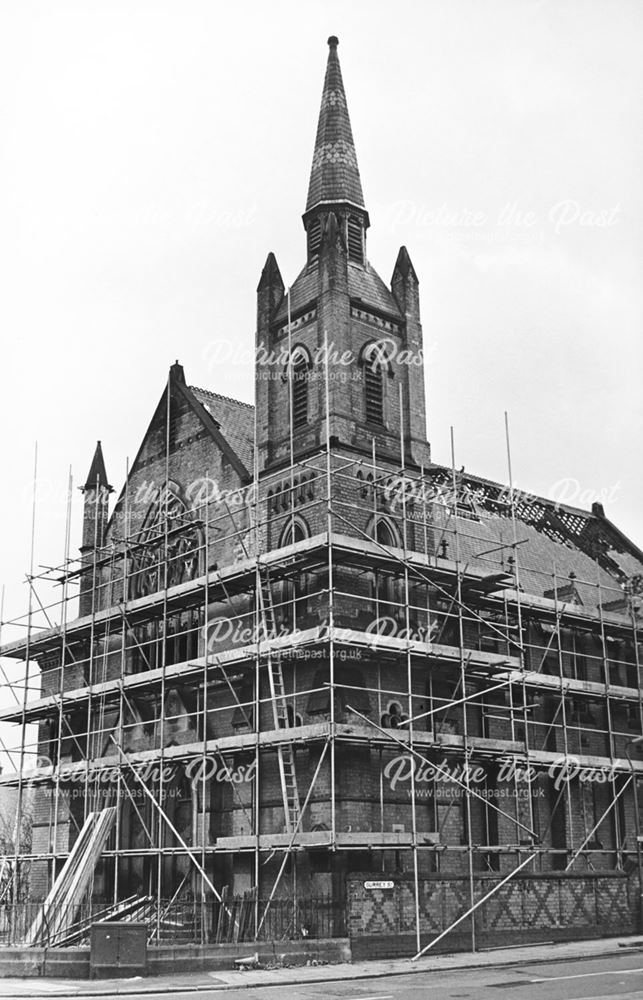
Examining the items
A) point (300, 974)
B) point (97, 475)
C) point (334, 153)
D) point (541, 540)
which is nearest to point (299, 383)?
point (334, 153)

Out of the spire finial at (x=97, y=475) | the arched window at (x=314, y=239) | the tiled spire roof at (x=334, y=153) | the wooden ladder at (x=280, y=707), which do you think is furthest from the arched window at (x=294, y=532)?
the tiled spire roof at (x=334, y=153)

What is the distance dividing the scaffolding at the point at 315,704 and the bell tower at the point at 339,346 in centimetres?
126

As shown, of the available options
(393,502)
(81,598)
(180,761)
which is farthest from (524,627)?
(81,598)

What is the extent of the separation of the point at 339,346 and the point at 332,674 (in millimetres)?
11567

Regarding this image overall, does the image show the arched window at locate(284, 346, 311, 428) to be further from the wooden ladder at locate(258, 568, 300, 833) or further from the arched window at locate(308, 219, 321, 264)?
the wooden ladder at locate(258, 568, 300, 833)

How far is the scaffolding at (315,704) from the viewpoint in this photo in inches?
1225

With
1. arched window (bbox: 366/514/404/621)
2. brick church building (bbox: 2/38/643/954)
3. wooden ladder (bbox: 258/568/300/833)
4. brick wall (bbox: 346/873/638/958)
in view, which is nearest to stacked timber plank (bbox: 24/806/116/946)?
brick church building (bbox: 2/38/643/954)

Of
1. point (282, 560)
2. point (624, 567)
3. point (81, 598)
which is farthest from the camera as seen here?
point (624, 567)

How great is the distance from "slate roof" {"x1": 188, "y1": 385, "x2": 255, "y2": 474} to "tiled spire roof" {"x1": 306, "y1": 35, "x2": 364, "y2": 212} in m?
7.30

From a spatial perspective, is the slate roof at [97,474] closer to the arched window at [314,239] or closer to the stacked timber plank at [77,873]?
the arched window at [314,239]

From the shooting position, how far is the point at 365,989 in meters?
22.0

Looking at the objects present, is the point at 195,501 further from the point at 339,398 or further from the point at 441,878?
the point at 441,878

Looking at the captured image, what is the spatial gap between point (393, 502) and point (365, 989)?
54.7 feet

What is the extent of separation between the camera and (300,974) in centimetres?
2431
